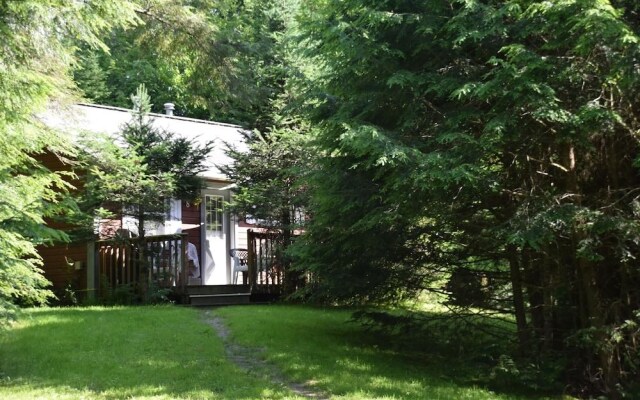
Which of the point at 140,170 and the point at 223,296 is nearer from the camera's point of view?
the point at 140,170

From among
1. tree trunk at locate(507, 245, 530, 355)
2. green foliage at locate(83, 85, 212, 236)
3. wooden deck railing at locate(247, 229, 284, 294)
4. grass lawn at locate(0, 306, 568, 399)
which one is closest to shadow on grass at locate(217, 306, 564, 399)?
grass lawn at locate(0, 306, 568, 399)

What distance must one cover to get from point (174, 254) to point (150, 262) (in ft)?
1.97

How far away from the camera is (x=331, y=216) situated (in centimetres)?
979

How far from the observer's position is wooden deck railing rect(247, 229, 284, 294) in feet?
50.9

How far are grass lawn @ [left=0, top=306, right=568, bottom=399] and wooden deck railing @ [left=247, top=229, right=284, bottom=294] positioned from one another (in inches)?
122

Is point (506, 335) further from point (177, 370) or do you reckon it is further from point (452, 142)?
point (177, 370)

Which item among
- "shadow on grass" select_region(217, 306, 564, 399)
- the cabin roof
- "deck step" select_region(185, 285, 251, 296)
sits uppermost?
the cabin roof

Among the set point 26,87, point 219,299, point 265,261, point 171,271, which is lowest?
point 219,299

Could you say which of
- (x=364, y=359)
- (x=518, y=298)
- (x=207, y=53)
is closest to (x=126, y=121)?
(x=207, y=53)

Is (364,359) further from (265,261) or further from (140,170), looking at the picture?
(140,170)

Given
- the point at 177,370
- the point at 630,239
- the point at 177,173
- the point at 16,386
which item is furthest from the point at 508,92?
the point at 177,173

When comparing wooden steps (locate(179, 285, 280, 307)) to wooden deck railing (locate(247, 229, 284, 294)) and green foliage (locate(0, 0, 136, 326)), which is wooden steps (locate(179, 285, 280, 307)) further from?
green foliage (locate(0, 0, 136, 326))

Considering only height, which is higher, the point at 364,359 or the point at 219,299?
the point at 219,299

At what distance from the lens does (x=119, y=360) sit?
8789 millimetres
